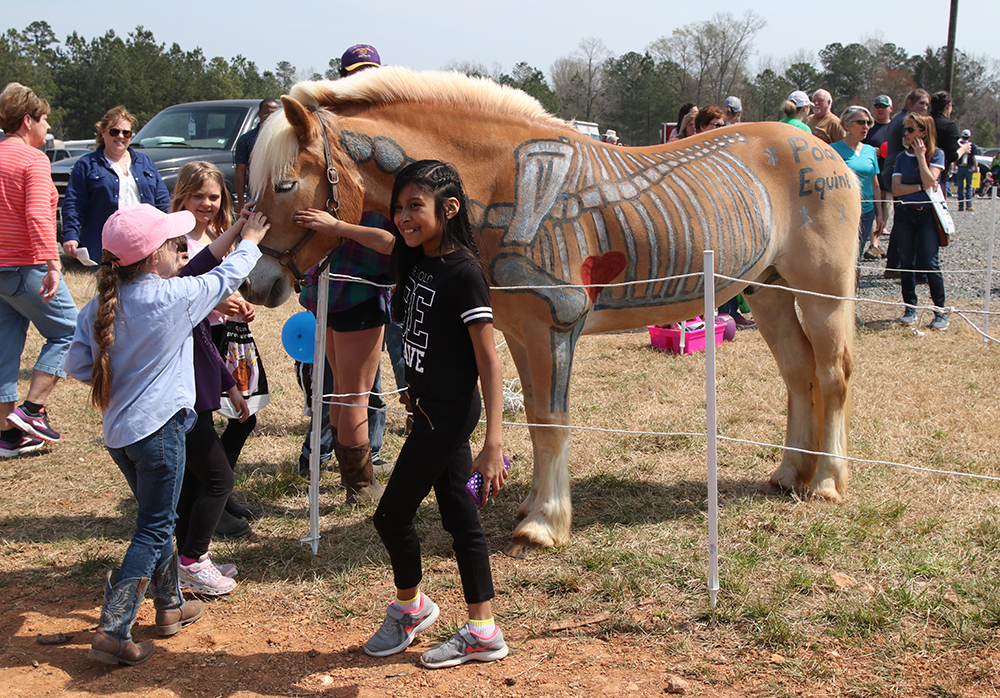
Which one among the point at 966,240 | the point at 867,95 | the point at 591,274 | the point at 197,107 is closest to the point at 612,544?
the point at 591,274

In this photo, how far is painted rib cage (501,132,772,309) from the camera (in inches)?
136

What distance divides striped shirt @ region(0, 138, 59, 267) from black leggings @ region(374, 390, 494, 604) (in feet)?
11.5

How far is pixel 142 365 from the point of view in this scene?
271cm

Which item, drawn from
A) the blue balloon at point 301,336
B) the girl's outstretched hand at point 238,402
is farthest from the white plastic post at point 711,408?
the blue balloon at point 301,336

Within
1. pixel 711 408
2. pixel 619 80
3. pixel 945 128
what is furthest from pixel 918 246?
pixel 619 80

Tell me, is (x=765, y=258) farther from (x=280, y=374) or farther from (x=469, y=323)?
(x=280, y=374)

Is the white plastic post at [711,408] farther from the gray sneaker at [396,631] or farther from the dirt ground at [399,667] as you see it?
the gray sneaker at [396,631]

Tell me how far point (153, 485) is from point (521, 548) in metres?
1.64

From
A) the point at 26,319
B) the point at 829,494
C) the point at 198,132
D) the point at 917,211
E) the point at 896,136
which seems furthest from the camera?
the point at 198,132

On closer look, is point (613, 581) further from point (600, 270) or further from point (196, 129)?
point (196, 129)

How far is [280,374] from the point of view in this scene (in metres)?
6.98

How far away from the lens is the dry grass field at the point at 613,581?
105 inches

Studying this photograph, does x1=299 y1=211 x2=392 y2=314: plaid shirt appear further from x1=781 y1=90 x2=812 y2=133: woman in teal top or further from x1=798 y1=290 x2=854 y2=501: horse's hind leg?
x1=781 y1=90 x2=812 y2=133: woman in teal top

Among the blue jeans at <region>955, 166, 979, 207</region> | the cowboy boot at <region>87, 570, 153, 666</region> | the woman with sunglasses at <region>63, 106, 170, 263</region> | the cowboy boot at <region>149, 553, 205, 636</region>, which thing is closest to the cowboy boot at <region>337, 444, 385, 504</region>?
the cowboy boot at <region>149, 553, 205, 636</region>
